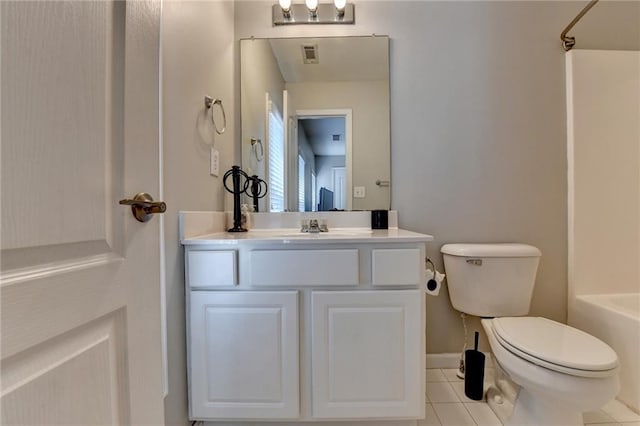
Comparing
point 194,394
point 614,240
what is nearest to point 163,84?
point 194,394

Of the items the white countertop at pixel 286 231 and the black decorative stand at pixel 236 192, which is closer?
the white countertop at pixel 286 231

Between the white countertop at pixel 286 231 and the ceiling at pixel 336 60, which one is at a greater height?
the ceiling at pixel 336 60

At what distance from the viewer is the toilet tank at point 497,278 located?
145 centimetres

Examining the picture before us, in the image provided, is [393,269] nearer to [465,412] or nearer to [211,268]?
[211,268]

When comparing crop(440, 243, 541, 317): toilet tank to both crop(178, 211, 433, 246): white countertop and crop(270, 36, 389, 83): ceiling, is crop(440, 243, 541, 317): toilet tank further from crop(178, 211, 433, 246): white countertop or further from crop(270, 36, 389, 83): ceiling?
crop(270, 36, 389, 83): ceiling

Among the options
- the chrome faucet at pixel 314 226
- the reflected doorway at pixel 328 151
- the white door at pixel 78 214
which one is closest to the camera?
the white door at pixel 78 214

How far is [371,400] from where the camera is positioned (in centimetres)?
112

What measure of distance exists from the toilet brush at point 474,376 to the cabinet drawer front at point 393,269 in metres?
Result: 0.69

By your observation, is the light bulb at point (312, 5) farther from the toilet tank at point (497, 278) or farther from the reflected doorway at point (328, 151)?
the toilet tank at point (497, 278)

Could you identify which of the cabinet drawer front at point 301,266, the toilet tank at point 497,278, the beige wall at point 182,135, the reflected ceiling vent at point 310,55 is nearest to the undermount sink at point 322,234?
the cabinet drawer front at point 301,266

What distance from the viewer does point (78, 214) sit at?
45 centimetres

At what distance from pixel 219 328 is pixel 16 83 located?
973 mm

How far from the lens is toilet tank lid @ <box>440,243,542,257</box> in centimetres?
145

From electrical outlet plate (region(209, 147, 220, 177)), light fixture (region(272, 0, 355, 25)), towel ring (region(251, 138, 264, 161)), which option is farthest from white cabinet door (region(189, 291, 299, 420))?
light fixture (region(272, 0, 355, 25))
